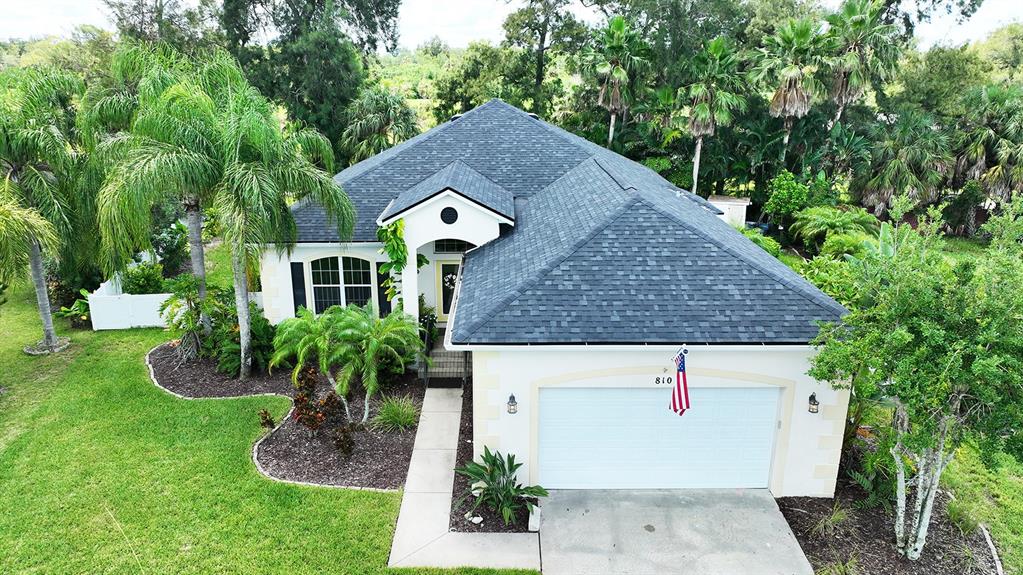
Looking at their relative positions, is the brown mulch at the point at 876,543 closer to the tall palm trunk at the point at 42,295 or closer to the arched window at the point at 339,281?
the arched window at the point at 339,281

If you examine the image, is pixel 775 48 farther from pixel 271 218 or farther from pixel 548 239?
pixel 271 218

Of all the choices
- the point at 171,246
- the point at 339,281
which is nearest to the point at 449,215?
the point at 339,281

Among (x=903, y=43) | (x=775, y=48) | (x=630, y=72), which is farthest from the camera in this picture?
(x=903, y=43)

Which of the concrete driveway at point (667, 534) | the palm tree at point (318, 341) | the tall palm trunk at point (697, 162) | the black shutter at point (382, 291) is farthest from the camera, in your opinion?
the tall palm trunk at point (697, 162)

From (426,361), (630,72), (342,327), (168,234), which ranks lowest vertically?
(426,361)

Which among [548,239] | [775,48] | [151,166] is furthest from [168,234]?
[775,48]

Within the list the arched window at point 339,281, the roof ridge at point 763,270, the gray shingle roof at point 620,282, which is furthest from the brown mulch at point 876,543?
the arched window at point 339,281
